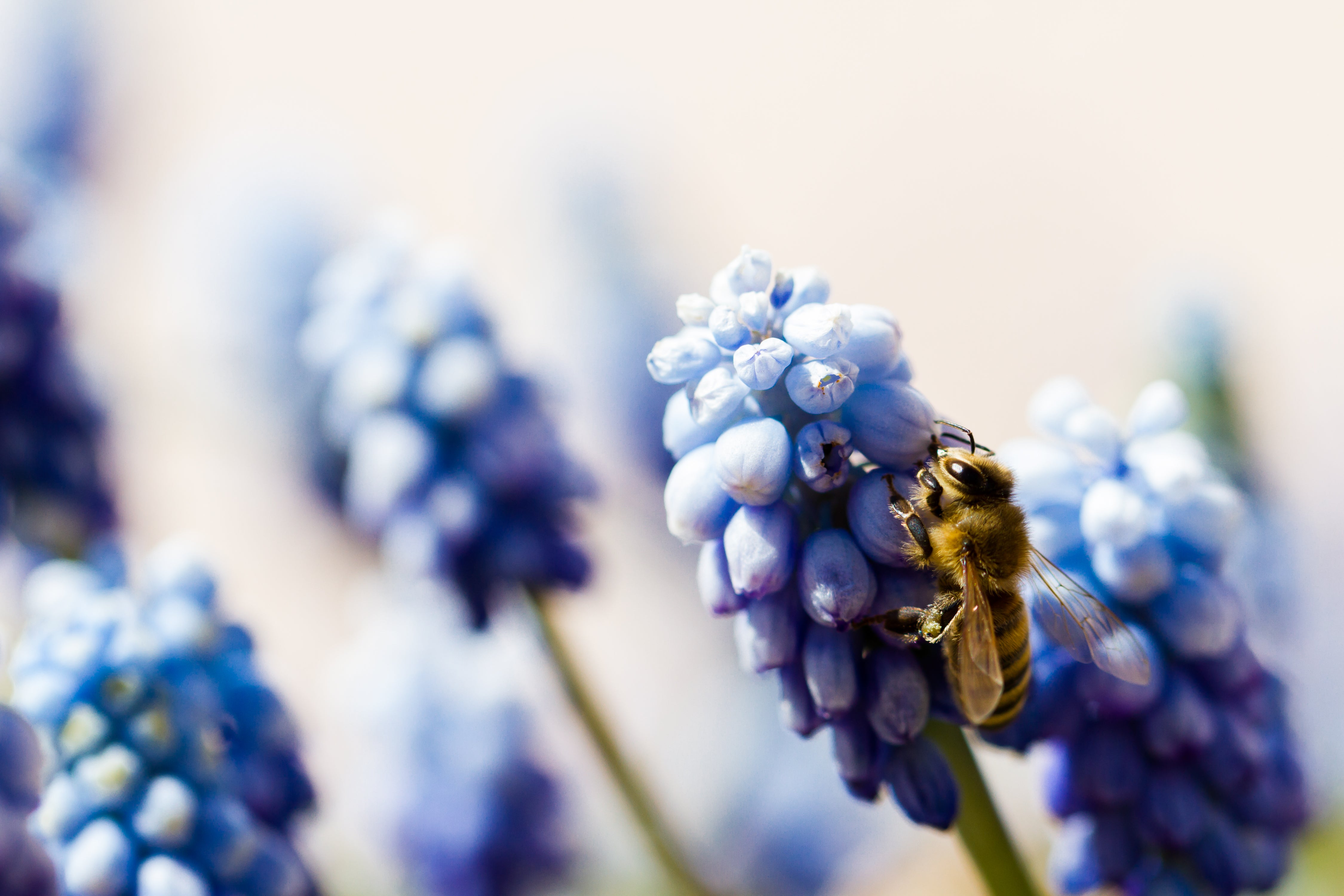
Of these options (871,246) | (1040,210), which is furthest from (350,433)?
(1040,210)

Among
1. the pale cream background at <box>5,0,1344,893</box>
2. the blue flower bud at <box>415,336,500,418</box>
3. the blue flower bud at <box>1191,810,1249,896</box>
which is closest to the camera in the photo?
the blue flower bud at <box>1191,810,1249,896</box>

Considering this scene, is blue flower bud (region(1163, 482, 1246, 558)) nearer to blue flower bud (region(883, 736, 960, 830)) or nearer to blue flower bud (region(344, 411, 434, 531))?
blue flower bud (region(883, 736, 960, 830))

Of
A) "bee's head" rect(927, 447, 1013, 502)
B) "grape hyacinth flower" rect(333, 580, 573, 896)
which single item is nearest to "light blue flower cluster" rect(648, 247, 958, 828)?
"bee's head" rect(927, 447, 1013, 502)

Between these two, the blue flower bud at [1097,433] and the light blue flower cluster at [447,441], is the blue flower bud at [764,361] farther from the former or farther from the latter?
the light blue flower cluster at [447,441]

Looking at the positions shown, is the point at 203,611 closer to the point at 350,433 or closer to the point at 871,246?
the point at 350,433

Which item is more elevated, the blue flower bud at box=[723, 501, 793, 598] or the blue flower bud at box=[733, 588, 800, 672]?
the blue flower bud at box=[723, 501, 793, 598]

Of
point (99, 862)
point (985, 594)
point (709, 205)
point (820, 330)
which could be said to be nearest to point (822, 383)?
point (820, 330)

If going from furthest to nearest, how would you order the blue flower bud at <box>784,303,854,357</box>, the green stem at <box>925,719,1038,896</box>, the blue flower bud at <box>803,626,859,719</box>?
the green stem at <box>925,719,1038,896</box> → the blue flower bud at <box>803,626,859,719</box> → the blue flower bud at <box>784,303,854,357</box>
